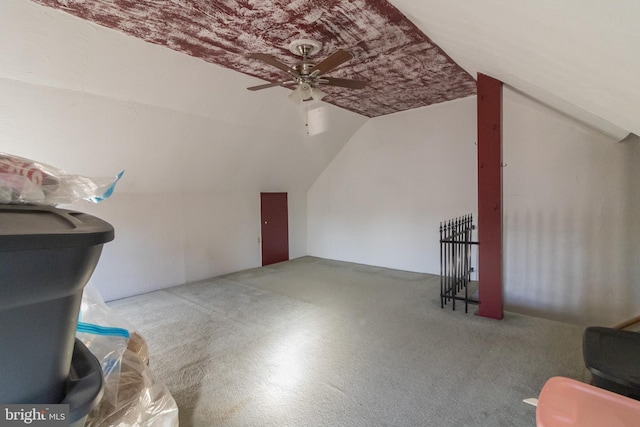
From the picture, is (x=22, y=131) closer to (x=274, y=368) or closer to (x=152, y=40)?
(x=152, y=40)

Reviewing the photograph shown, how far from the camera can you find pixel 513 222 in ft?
14.1

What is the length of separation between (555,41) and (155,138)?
3979mm

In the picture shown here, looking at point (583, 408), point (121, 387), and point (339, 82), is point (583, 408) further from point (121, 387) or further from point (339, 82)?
point (339, 82)

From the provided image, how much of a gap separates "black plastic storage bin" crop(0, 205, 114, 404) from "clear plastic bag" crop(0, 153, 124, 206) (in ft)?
0.13

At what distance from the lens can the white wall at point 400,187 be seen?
4.89 metres

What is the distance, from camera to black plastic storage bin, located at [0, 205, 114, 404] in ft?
1.58

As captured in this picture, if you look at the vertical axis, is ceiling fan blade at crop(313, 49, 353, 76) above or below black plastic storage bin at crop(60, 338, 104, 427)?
above

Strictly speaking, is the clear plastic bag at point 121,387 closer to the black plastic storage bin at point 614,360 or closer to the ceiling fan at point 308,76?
the black plastic storage bin at point 614,360

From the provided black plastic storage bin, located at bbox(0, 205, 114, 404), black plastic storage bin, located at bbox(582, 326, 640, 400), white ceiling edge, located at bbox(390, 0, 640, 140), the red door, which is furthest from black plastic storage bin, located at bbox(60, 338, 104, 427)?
the red door

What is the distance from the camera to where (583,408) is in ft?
3.68

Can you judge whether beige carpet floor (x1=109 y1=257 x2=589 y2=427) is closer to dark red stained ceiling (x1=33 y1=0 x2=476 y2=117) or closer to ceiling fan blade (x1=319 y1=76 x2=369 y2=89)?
ceiling fan blade (x1=319 y1=76 x2=369 y2=89)

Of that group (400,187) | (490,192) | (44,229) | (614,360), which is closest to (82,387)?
(44,229)

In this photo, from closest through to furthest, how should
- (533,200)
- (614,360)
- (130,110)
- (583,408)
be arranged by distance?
(583,408), (614,360), (130,110), (533,200)

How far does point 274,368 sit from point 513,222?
3738mm
